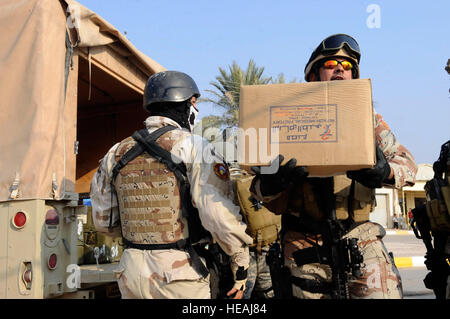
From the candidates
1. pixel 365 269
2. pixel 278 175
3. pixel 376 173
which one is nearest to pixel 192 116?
pixel 278 175

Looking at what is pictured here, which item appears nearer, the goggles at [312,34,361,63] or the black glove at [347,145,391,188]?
the black glove at [347,145,391,188]

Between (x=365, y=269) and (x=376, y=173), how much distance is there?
0.61 m

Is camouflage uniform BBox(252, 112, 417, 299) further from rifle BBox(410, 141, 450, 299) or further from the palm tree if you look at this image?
the palm tree

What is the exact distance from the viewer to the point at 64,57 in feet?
10.9

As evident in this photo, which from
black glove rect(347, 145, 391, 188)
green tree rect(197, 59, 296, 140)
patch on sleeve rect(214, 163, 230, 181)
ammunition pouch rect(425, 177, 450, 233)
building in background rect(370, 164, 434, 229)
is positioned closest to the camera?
black glove rect(347, 145, 391, 188)

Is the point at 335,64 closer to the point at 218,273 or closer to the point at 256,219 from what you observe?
the point at 218,273

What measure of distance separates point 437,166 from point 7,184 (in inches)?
121

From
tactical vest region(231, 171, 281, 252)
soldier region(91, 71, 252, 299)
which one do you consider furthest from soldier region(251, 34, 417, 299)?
tactical vest region(231, 171, 281, 252)

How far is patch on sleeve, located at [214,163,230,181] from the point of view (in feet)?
8.80

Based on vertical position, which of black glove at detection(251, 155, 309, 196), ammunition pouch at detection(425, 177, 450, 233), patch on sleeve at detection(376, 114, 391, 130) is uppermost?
patch on sleeve at detection(376, 114, 391, 130)

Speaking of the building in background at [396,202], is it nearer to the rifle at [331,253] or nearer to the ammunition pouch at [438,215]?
the ammunition pouch at [438,215]
